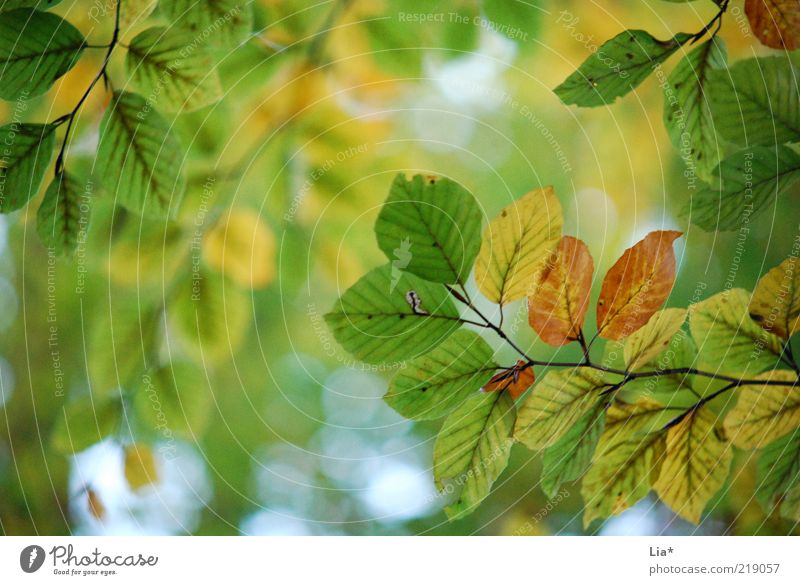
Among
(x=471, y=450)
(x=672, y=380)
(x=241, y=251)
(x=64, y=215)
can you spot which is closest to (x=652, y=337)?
(x=672, y=380)

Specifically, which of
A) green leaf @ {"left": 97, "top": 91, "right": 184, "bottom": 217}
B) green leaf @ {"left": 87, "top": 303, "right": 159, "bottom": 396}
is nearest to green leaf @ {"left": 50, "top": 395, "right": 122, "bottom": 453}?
green leaf @ {"left": 87, "top": 303, "right": 159, "bottom": 396}

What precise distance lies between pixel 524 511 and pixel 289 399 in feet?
0.54

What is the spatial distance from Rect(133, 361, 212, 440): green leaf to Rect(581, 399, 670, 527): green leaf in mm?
249

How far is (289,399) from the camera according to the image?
428 mm

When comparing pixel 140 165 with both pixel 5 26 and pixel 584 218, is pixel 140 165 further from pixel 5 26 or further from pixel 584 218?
pixel 584 218

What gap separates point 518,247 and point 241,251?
169mm

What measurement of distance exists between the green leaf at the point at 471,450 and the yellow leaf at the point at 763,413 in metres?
0.16

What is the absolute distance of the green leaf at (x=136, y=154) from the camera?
0.42m

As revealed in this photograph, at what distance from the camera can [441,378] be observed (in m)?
0.44

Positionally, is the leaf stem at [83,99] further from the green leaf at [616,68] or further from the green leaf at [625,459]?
the green leaf at [625,459]

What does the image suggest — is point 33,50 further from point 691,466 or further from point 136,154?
point 691,466

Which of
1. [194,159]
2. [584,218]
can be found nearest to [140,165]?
[194,159]
